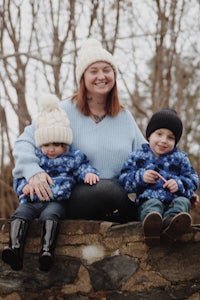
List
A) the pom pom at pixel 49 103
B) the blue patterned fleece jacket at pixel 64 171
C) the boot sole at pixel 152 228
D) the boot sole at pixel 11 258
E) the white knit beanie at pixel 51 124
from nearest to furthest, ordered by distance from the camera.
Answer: the boot sole at pixel 152 228 < the boot sole at pixel 11 258 < the blue patterned fleece jacket at pixel 64 171 < the white knit beanie at pixel 51 124 < the pom pom at pixel 49 103

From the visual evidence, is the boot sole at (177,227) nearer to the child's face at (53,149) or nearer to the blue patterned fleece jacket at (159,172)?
the blue patterned fleece jacket at (159,172)

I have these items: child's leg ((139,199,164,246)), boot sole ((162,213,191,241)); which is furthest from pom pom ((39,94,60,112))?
boot sole ((162,213,191,241))

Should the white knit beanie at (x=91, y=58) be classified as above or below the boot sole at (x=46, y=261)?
above

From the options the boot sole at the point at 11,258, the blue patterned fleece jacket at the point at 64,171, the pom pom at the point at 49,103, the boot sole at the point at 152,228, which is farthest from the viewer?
the pom pom at the point at 49,103

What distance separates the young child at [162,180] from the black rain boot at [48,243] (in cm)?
51

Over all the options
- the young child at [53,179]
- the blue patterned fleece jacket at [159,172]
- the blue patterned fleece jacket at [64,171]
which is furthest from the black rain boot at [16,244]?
the blue patterned fleece jacket at [159,172]

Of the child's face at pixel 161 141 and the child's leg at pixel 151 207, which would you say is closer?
the child's leg at pixel 151 207

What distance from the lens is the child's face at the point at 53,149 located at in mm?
3580

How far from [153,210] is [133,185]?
0.31 m

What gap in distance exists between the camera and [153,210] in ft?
10.5

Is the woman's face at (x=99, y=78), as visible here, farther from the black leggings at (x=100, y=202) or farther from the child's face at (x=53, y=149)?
the black leggings at (x=100, y=202)

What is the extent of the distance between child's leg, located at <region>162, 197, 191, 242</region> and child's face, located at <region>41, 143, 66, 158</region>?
771 mm

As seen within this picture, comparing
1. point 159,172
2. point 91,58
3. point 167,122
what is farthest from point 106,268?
point 91,58

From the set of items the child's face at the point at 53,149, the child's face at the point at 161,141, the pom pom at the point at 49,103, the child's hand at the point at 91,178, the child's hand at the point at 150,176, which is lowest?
the child's hand at the point at 91,178
